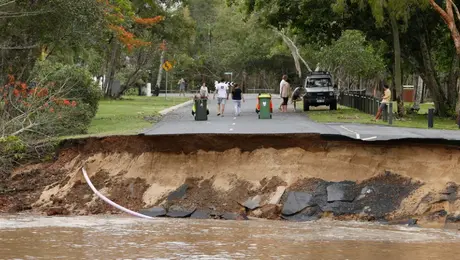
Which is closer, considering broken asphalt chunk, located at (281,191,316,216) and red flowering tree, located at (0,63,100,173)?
broken asphalt chunk, located at (281,191,316,216)

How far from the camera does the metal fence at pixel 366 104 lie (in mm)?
35594

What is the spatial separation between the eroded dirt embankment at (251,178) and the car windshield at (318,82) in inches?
879

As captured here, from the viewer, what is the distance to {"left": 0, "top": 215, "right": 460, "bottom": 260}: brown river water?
567 inches

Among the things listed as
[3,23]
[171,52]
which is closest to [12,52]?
[3,23]

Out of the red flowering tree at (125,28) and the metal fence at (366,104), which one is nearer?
the red flowering tree at (125,28)

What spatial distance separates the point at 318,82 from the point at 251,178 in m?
23.6

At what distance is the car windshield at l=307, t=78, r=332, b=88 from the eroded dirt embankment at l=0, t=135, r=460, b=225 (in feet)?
73.3

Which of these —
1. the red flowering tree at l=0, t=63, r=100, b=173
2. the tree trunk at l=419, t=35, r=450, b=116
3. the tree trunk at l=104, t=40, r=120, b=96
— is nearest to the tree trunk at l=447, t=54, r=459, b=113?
the tree trunk at l=419, t=35, r=450, b=116

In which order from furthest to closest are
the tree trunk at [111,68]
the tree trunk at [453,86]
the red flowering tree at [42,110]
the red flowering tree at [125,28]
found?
the tree trunk at [111,68] < the tree trunk at [453,86] < the red flowering tree at [125,28] < the red flowering tree at [42,110]

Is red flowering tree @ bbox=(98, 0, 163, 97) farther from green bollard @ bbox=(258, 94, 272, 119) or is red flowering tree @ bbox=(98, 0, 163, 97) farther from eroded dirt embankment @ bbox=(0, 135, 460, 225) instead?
eroded dirt embankment @ bbox=(0, 135, 460, 225)

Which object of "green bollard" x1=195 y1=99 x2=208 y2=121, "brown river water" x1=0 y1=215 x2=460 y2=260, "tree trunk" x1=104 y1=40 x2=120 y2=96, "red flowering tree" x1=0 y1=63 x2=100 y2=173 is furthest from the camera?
"tree trunk" x1=104 y1=40 x2=120 y2=96

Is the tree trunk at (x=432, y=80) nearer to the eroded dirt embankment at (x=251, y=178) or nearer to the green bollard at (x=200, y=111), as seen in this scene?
the green bollard at (x=200, y=111)

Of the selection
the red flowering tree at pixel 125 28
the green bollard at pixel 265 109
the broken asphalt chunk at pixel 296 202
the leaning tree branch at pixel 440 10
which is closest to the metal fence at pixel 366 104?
the leaning tree branch at pixel 440 10

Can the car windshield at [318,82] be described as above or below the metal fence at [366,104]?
above
